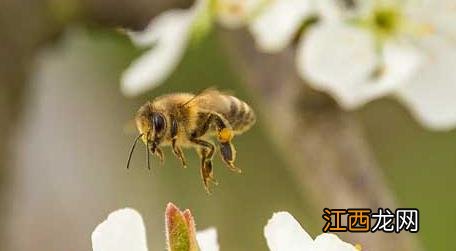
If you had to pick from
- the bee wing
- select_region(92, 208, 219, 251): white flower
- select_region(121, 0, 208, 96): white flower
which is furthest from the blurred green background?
select_region(92, 208, 219, 251): white flower

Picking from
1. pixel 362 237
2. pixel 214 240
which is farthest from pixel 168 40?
pixel 214 240

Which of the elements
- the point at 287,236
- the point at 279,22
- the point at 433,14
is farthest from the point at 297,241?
the point at 433,14

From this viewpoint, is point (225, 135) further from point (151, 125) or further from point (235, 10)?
point (235, 10)

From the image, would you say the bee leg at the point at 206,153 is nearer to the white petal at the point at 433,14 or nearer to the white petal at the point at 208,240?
the white petal at the point at 208,240

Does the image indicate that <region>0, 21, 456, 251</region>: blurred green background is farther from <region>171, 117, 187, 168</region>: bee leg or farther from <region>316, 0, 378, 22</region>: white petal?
<region>171, 117, 187, 168</region>: bee leg

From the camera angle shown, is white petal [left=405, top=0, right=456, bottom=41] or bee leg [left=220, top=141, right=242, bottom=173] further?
white petal [left=405, top=0, right=456, bottom=41]

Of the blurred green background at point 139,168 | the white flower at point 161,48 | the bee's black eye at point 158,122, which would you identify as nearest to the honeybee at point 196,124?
the bee's black eye at point 158,122

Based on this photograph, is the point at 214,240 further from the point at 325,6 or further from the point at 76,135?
the point at 76,135
